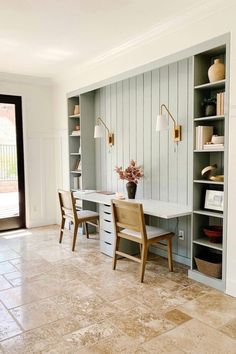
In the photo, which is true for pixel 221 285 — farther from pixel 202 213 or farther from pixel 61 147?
pixel 61 147

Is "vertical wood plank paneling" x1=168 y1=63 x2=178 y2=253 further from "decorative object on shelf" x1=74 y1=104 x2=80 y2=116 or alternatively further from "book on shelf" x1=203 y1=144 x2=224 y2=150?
"decorative object on shelf" x1=74 y1=104 x2=80 y2=116

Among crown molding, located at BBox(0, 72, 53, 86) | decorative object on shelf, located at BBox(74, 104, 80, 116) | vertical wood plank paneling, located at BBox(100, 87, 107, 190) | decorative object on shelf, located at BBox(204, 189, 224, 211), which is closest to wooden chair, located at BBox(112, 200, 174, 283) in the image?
decorative object on shelf, located at BBox(204, 189, 224, 211)

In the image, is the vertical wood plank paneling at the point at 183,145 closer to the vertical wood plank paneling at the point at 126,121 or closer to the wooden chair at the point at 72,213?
the vertical wood plank paneling at the point at 126,121

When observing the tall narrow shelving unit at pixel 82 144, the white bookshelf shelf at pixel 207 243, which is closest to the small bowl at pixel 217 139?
the white bookshelf shelf at pixel 207 243

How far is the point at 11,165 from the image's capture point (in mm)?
5234

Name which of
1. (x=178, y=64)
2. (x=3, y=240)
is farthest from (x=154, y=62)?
(x=3, y=240)

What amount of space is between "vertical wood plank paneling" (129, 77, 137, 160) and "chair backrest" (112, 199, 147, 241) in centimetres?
110

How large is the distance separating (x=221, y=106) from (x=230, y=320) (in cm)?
182

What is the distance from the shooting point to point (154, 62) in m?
3.41

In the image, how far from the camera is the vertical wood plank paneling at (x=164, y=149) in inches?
144

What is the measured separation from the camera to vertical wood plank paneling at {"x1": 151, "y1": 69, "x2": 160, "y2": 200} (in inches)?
149

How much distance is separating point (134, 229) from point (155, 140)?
126 cm

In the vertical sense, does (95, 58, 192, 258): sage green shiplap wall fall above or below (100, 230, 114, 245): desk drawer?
above

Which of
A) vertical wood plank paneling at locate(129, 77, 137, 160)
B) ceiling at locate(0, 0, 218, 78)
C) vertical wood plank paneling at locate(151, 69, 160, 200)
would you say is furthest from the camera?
vertical wood plank paneling at locate(129, 77, 137, 160)
